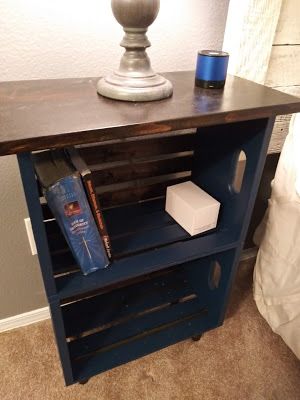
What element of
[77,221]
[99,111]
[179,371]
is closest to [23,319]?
[179,371]

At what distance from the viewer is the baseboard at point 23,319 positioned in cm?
114

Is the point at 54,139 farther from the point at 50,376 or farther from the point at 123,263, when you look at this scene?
the point at 50,376

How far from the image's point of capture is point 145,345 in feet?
3.37

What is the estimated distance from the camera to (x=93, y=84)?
0.76 meters

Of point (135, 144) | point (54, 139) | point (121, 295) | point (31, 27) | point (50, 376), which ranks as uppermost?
point (31, 27)

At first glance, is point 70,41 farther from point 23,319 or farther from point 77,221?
point 23,319

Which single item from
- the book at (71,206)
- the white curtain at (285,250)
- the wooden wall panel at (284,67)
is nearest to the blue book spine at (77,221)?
the book at (71,206)

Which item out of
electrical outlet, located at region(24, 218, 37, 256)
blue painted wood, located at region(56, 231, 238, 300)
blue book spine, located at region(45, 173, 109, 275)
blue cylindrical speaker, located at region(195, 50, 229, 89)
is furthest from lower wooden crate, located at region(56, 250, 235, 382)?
blue cylindrical speaker, located at region(195, 50, 229, 89)

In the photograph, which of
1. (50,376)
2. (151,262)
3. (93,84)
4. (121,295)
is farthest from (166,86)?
(50,376)

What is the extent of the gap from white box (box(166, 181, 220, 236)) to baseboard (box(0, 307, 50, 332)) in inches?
24.0

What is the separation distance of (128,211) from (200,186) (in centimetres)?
24

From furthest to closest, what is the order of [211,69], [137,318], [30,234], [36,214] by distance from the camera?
[137,318]
[30,234]
[211,69]
[36,214]

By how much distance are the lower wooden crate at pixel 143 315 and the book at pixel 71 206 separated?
37cm

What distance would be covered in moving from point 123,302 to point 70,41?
81cm
